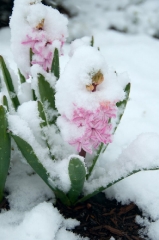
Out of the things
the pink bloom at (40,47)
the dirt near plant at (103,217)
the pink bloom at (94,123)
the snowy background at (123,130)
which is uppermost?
the pink bloom at (40,47)

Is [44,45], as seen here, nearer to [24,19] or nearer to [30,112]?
[24,19]

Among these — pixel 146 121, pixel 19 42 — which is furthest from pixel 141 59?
pixel 19 42

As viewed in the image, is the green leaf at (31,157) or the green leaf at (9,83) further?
the green leaf at (9,83)

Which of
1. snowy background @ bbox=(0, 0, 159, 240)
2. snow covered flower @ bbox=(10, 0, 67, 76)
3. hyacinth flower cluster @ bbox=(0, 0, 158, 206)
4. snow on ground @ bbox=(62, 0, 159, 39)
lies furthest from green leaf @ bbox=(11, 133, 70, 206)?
snow on ground @ bbox=(62, 0, 159, 39)

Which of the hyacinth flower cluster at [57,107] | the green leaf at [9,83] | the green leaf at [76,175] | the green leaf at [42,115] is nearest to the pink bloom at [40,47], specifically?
the hyacinth flower cluster at [57,107]

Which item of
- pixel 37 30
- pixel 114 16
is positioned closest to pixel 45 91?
pixel 37 30

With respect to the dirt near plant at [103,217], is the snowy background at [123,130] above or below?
above

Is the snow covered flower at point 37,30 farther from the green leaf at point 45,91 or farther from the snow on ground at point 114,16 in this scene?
the snow on ground at point 114,16

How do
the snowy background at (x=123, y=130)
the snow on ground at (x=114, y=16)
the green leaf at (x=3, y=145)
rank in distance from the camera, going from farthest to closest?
1. the snow on ground at (x=114, y=16)
2. the snowy background at (x=123, y=130)
3. the green leaf at (x=3, y=145)
